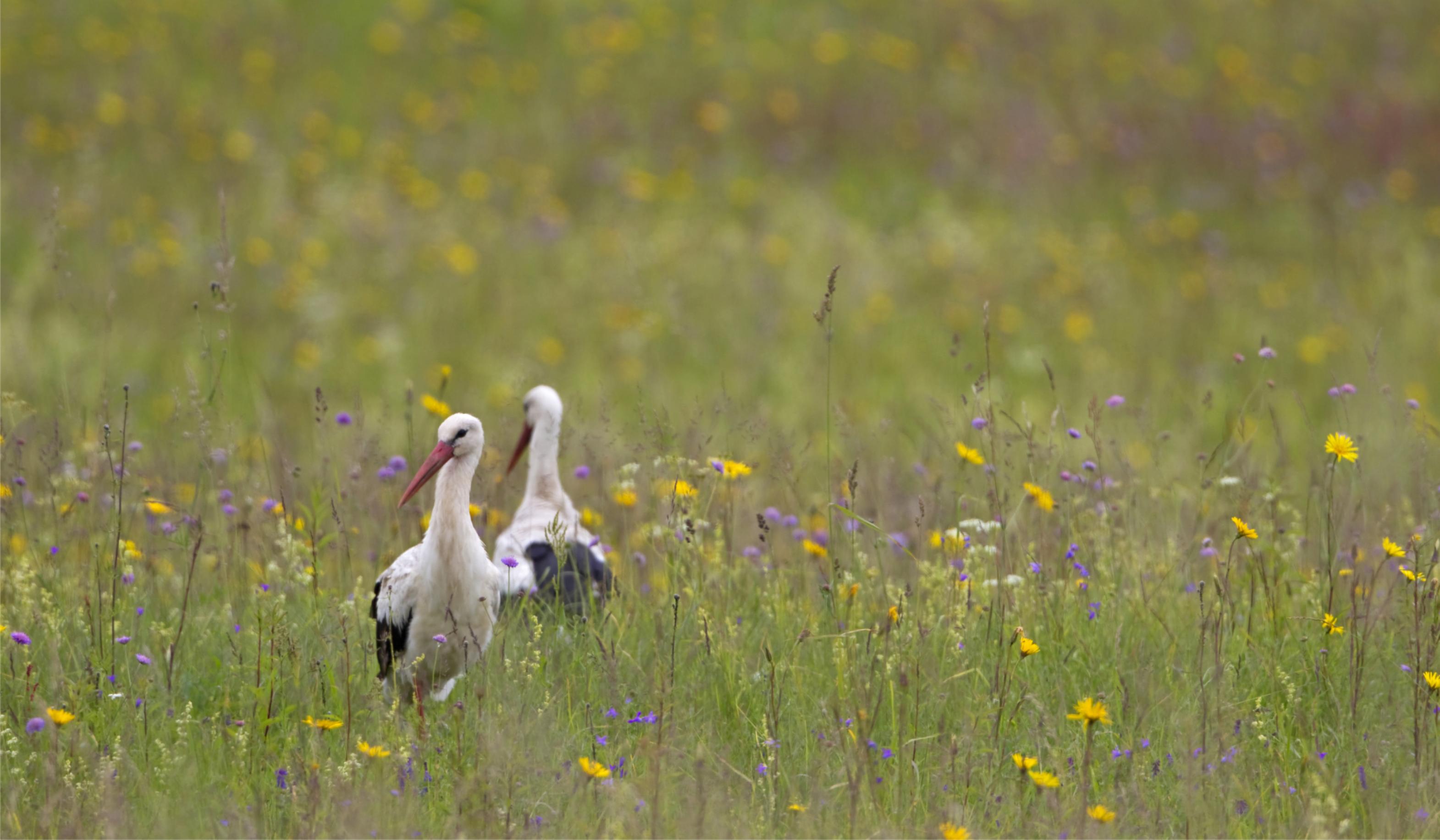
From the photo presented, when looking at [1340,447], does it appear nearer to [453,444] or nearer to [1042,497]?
[1042,497]

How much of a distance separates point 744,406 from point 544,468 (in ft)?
2.48

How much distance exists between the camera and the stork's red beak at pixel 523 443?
5297 millimetres

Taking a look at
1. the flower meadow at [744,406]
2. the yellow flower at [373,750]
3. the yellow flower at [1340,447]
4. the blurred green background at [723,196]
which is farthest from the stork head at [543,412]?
the yellow flower at [1340,447]

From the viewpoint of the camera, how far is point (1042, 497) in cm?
421

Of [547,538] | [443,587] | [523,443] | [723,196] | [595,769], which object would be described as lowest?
[595,769]

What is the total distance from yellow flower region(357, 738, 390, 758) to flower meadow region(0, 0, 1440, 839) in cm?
3

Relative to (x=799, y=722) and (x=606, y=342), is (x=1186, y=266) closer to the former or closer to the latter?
(x=606, y=342)

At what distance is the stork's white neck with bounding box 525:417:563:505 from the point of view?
511 cm

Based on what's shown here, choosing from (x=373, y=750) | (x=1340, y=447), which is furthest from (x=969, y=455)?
(x=373, y=750)

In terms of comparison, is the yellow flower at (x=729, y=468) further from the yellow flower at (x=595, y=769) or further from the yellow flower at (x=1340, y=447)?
the yellow flower at (x=1340, y=447)

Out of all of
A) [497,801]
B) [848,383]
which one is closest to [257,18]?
[848,383]

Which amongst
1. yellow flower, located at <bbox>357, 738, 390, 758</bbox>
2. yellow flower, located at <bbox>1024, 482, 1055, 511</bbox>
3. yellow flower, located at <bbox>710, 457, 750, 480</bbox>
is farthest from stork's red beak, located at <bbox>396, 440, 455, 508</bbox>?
yellow flower, located at <bbox>1024, 482, 1055, 511</bbox>

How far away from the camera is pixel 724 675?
356 cm

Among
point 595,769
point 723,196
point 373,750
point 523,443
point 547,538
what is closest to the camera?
point 595,769
